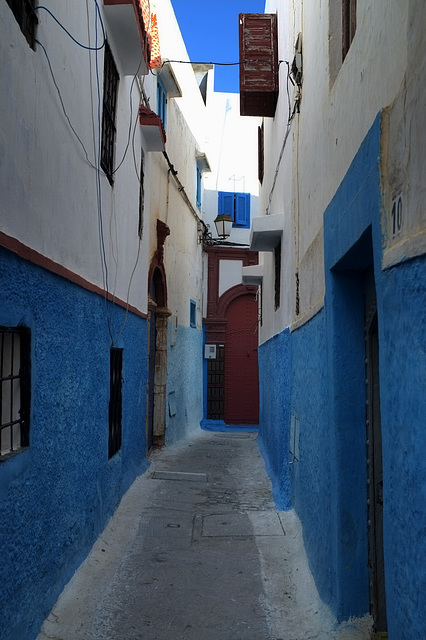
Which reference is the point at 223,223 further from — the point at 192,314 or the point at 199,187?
the point at 192,314

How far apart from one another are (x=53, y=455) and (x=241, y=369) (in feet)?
47.2

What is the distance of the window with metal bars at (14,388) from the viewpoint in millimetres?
3430

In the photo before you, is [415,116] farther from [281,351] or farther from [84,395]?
[281,351]

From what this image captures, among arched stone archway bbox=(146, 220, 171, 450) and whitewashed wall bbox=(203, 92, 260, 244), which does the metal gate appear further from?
whitewashed wall bbox=(203, 92, 260, 244)

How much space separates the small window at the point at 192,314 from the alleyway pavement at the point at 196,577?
7986 millimetres

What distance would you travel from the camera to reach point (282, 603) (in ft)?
14.6

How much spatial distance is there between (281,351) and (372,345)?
4.01 metres

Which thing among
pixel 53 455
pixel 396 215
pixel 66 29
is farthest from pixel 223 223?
pixel 396 215

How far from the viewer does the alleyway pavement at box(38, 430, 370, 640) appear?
4008mm

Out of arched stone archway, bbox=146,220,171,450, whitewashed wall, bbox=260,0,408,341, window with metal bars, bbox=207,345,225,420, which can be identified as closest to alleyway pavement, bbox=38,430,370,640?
whitewashed wall, bbox=260,0,408,341

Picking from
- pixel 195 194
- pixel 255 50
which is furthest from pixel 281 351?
pixel 195 194

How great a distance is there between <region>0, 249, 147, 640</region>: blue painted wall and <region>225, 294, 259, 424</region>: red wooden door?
1191 cm

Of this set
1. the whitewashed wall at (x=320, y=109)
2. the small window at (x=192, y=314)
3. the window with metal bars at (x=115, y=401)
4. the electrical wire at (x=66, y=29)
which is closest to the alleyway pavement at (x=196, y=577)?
the window with metal bars at (x=115, y=401)

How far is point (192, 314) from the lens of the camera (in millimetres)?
15984
